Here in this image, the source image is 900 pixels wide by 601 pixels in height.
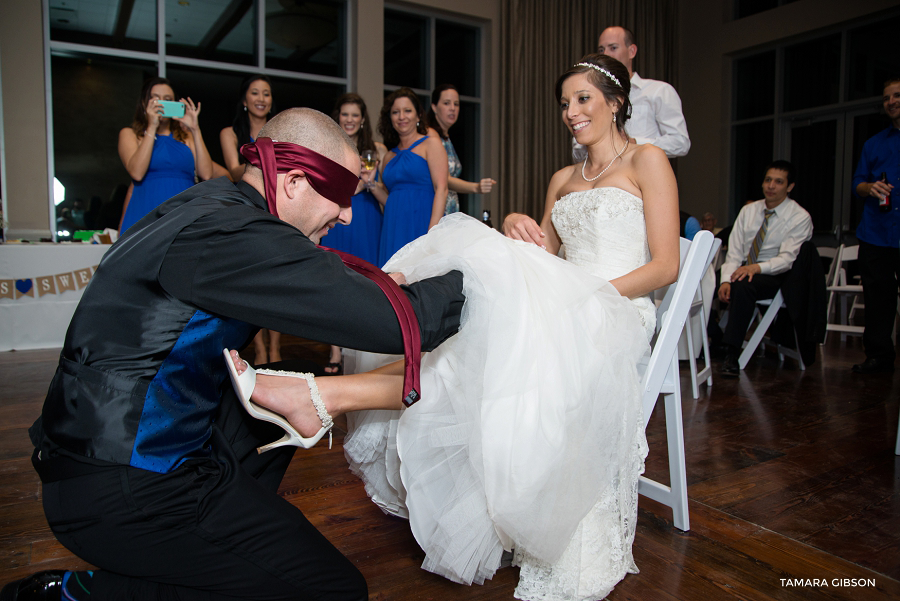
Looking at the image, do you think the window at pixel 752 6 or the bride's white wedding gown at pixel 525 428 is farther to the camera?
the window at pixel 752 6

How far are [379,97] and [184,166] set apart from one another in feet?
12.4

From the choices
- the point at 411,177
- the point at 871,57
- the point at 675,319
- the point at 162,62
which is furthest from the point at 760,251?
the point at 162,62

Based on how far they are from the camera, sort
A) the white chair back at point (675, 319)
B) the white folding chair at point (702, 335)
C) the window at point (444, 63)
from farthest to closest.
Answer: the window at point (444, 63) → the white folding chair at point (702, 335) → the white chair back at point (675, 319)

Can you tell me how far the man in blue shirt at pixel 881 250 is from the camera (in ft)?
13.3

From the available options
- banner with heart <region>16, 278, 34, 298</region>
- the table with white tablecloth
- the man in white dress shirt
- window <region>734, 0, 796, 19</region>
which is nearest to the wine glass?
the man in white dress shirt

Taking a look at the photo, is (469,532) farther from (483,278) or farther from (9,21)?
(9,21)

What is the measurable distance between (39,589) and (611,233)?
1.73 metres

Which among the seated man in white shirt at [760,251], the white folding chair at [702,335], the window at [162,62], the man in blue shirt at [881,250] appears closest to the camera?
the white folding chair at [702,335]

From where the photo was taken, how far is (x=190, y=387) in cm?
110

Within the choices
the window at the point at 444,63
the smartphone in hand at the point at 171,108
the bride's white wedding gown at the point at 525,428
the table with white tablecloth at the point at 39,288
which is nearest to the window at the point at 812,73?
the window at the point at 444,63

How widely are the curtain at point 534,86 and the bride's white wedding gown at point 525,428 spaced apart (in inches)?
254

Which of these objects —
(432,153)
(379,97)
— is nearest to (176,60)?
(379,97)

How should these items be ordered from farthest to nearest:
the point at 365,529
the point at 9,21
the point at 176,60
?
1. the point at 176,60
2. the point at 9,21
3. the point at 365,529

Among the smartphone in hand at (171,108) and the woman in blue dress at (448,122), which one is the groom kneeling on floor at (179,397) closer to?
the smartphone in hand at (171,108)
